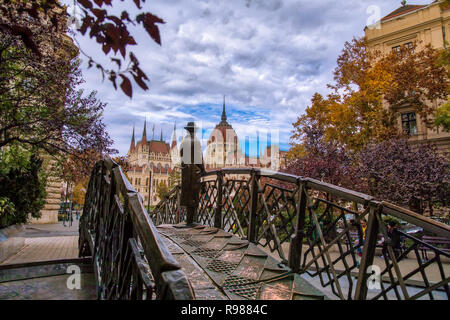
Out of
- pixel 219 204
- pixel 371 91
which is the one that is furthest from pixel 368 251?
pixel 371 91

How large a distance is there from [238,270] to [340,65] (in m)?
23.7

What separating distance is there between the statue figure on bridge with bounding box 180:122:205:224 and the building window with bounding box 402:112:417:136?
85.2 feet

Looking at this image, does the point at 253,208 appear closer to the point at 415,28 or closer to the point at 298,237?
the point at 298,237

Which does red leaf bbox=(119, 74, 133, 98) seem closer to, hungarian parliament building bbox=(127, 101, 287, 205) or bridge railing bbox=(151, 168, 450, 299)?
bridge railing bbox=(151, 168, 450, 299)

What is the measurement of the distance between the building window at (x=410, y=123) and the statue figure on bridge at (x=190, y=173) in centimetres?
2597

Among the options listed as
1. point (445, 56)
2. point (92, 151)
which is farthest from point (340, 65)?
point (92, 151)

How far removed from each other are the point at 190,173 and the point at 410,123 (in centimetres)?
2754

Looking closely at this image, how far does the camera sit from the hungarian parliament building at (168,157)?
3435 inches

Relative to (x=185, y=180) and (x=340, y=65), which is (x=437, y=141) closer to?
(x=340, y=65)

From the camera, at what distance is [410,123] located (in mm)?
26766

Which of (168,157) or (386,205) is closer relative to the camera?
(386,205)

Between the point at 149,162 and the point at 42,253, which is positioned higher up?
the point at 149,162

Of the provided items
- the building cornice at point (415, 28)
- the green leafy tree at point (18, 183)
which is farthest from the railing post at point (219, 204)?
the building cornice at point (415, 28)

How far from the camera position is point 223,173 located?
250 inches
